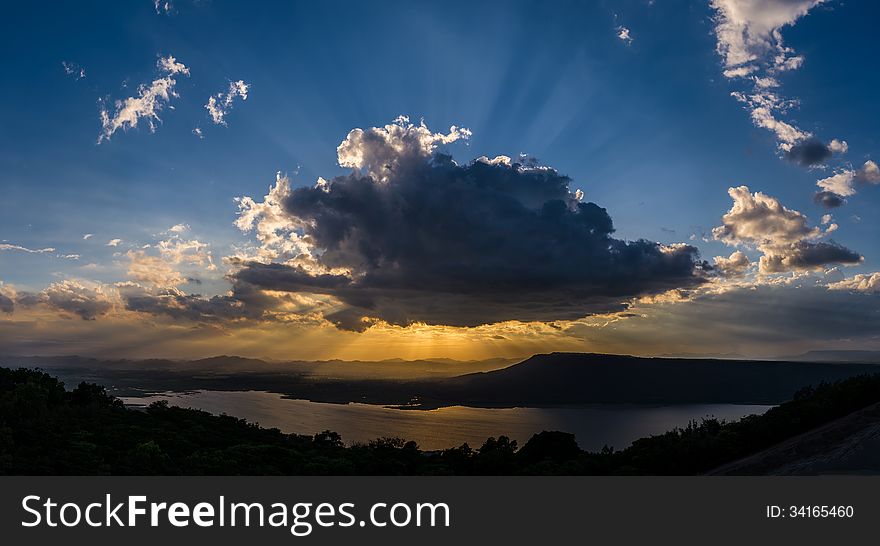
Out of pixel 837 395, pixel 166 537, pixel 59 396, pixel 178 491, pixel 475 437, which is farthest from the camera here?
pixel 475 437

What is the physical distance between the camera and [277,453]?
22.8 metres

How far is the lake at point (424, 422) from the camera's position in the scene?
65.6 metres

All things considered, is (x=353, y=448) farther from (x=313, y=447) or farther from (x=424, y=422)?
(x=424, y=422)

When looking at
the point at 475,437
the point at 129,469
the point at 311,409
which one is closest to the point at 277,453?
the point at 129,469

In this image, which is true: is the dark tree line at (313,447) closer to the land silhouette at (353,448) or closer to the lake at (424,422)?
the land silhouette at (353,448)

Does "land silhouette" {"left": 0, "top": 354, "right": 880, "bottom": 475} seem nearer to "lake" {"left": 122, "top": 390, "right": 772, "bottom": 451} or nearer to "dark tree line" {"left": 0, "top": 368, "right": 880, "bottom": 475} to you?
"dark tree line" {"left": 0, "top": 368, "right": 880, "bottom": 475}

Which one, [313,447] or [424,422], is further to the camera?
[424,422]

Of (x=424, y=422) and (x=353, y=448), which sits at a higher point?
(x=353, y=448)

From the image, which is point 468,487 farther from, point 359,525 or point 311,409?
point 311,409

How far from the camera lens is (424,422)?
299 ft

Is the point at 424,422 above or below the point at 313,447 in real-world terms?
below

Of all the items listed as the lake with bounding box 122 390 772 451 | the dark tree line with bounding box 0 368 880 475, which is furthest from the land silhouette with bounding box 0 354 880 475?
the lake with bounding box 122 390 772 451

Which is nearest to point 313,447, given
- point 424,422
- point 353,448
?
point 353,448

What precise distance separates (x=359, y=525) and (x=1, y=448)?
40.8 ft
